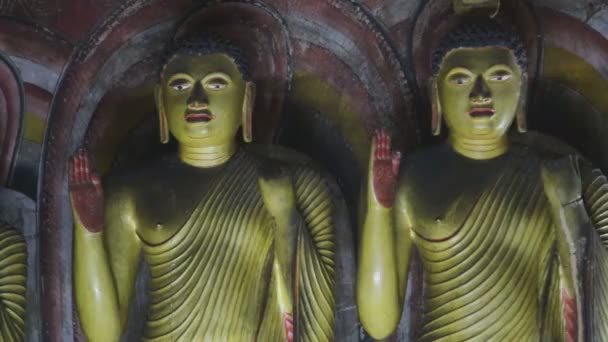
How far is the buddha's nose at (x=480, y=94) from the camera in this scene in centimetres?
348

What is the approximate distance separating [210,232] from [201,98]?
0.38 m

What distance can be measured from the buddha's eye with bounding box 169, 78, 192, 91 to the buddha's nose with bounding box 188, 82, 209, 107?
0.07ft

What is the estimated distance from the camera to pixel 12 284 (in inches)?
139

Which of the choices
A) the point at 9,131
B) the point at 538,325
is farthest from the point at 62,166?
the point at 538,325

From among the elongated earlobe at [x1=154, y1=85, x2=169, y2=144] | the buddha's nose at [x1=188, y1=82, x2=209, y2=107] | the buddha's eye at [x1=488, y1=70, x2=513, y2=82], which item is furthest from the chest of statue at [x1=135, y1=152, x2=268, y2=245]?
the buddha's eye at [x1=488, y1=70, x2=513, y2=82]

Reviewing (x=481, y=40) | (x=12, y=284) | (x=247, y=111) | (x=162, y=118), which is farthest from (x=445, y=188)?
(x=12, y=284)

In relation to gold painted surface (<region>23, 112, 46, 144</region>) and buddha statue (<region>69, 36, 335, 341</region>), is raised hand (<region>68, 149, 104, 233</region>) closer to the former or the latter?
buddha statue (<region>69, 36, 335, 341</region>)

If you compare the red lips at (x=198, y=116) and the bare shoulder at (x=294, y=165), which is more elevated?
the red lips at (x=198, y=116)

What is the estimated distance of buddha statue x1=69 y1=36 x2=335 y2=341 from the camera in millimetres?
3455

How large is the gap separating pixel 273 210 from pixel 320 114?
0.49 meters

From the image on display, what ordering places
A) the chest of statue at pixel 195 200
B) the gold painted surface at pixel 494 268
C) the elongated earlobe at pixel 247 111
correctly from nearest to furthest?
the gold painted surface at pixel 494 268 → the chest of statue at pixel 195 200 → the elongated earlobe at pixel 247 111

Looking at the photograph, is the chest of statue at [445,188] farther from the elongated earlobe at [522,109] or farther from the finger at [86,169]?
the finger at [86,169]

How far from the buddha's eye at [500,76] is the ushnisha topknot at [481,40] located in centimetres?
7

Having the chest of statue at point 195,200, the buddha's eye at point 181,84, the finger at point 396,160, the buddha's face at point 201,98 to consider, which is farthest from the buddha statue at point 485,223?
the buddha's eye at point 181,84
